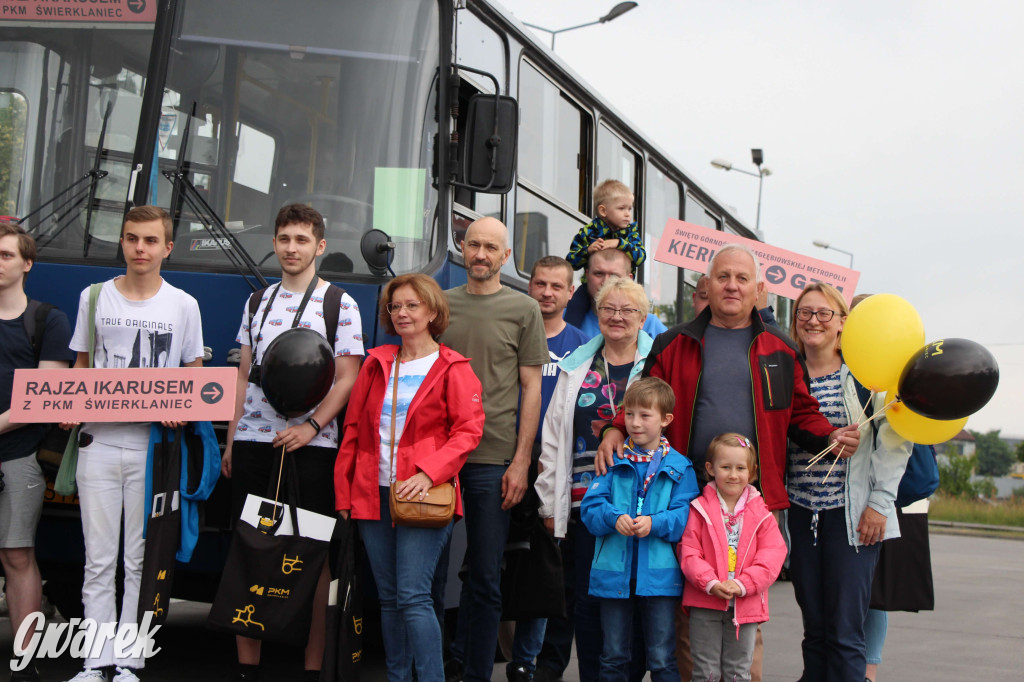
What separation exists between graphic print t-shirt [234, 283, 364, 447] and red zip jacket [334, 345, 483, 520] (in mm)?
180

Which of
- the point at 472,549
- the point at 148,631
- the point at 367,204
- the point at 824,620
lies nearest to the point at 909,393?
the point at 824,620

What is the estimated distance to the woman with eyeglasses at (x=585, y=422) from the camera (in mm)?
4988

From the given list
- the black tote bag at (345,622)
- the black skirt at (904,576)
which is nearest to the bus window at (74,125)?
the black tote bag at (345,622)

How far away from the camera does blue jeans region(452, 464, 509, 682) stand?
16.2ft

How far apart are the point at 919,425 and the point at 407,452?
6.87 feet

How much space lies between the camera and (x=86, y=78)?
5.51m

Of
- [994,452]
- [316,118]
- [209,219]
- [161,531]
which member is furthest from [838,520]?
[994,452]

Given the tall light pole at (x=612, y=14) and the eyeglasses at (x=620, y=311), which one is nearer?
the eyeglasses at (x=620, y=311)

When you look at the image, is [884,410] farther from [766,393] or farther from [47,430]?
[47,430]

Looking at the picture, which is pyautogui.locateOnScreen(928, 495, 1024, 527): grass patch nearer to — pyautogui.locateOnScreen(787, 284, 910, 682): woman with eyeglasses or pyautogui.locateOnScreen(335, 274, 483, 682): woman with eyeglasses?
pyautogui.locateOnScreen(787, 284, 910, 682): woman with eyeglasses

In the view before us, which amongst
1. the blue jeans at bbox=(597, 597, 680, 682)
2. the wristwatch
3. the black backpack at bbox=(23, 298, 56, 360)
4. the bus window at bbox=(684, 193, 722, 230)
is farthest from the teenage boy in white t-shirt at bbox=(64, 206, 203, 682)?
the bus window at bbox=(684, 193, 722, 230)

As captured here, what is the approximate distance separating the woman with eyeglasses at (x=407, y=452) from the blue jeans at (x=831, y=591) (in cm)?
147

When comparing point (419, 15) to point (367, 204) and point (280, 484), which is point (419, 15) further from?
point (280, 484)

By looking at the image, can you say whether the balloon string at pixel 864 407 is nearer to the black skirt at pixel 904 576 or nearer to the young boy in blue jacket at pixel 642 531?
the black skirt at pixel 904 576
